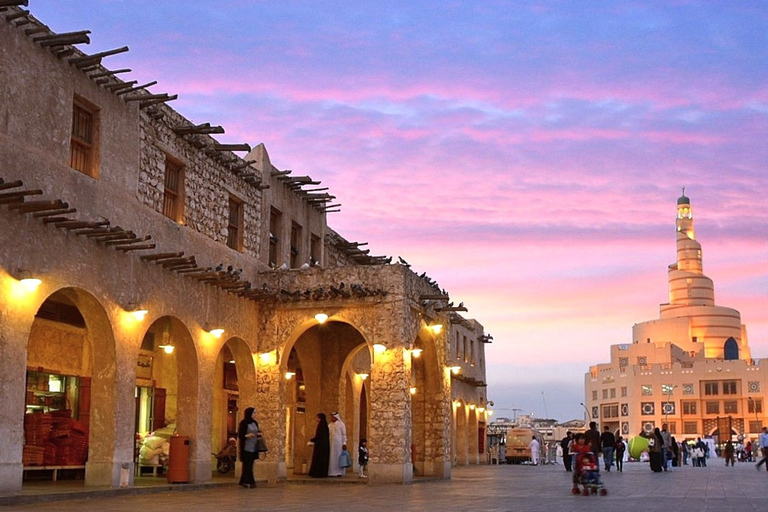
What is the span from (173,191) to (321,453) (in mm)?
7903

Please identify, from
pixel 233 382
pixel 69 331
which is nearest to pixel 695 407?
pixel 233 382

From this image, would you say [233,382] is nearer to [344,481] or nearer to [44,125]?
[344,481]

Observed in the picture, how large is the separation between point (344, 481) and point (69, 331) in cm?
732

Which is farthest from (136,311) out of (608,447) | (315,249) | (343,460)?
(608,447)

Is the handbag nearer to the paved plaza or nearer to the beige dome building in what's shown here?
the paved plaza

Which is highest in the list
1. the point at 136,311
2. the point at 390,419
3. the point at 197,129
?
the point at 197,129

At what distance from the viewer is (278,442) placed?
901 inches

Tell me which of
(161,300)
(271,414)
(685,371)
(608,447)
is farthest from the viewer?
(685,371)

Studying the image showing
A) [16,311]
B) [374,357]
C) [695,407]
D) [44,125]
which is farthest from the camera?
[695,407]

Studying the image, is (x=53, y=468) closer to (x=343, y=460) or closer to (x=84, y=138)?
(x=84, y=138)

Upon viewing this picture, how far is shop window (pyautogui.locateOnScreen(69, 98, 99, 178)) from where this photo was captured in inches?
678

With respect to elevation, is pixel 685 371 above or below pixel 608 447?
above

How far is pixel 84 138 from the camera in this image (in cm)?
1750

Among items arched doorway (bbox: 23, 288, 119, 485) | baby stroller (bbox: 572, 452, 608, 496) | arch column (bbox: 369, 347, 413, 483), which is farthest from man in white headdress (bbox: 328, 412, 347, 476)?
baby stroller (bbox: 572, 452, 608, 496)
